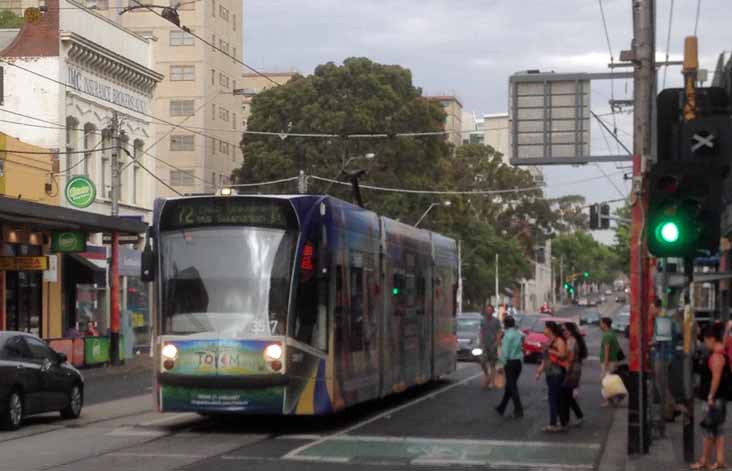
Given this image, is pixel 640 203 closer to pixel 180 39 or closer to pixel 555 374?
pixel 555 374

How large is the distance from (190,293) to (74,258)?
28.6 metres

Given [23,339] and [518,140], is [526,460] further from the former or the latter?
[518,140]

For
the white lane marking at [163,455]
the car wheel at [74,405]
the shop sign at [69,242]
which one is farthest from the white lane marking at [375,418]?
the shop sign at [69,242]

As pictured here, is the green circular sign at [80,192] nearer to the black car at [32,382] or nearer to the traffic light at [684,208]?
the black car at [32,382]

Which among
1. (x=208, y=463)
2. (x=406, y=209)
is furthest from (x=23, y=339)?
(x=406, y=209)

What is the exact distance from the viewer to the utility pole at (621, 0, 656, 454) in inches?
667

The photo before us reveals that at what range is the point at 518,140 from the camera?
31.3 m

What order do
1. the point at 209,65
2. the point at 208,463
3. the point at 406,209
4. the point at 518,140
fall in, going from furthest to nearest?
the point at 209,65 → the point at 406,209 → the point at 518,140 → the point at 208,463

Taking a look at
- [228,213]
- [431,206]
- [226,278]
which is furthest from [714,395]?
[431,206]

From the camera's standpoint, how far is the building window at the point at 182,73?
8912cm

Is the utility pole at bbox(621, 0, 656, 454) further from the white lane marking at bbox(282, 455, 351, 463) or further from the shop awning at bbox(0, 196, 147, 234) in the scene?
the shop awning at bbox(0, 196, 147, 234)

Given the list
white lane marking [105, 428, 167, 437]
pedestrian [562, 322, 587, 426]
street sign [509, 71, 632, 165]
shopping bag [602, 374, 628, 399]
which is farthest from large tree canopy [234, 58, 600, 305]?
white lane marking [105, 428, 167, 437]

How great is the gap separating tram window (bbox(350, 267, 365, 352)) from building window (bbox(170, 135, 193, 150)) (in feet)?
222

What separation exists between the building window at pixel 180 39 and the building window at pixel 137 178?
108 feet
